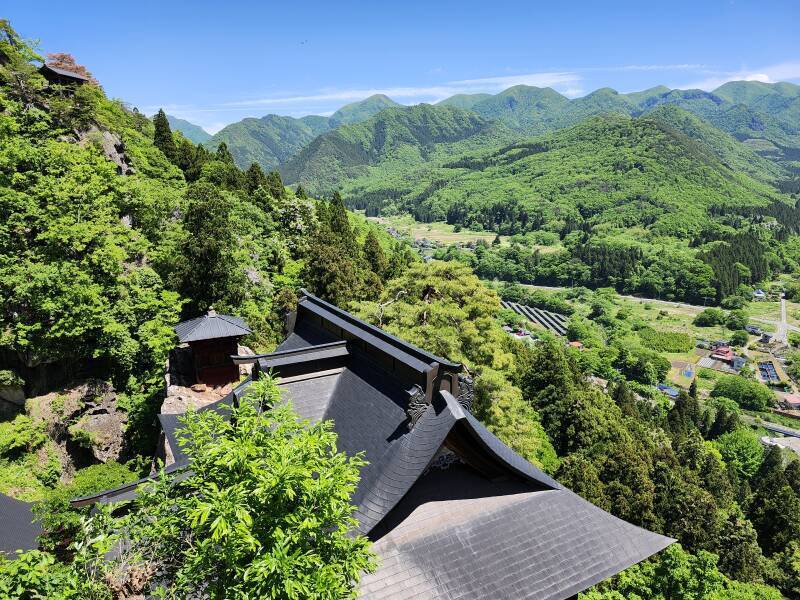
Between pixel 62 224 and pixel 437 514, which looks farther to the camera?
pixel 62 224

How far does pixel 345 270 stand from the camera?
2794 cm

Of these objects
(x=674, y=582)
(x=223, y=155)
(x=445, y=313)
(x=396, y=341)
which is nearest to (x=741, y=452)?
(x=674, y=582)

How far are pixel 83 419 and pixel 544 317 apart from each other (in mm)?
108833

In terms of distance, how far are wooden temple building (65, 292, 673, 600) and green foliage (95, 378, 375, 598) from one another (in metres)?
1.43

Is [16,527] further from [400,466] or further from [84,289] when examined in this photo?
[400,466]

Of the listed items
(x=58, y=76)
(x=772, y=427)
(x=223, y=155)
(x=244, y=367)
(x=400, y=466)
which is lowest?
(x=772, y=427)

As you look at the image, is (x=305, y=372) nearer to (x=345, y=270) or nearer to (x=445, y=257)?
(x=345, y=270)

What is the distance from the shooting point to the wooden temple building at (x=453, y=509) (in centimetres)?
690

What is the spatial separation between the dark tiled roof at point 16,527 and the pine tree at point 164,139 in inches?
1239

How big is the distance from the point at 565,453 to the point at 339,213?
25879 millimetres

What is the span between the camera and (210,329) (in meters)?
17.2

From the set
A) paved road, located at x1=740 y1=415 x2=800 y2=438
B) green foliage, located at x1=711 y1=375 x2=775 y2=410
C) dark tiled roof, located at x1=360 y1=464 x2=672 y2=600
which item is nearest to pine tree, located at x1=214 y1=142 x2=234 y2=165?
dark tiled roof, located at x1=360 y1=464 x2=672 y2=600

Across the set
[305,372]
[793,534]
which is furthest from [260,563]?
[793,534]

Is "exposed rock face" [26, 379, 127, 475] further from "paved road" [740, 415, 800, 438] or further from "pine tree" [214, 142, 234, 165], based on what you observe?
"paved road" [740, 415, 800, 438]
